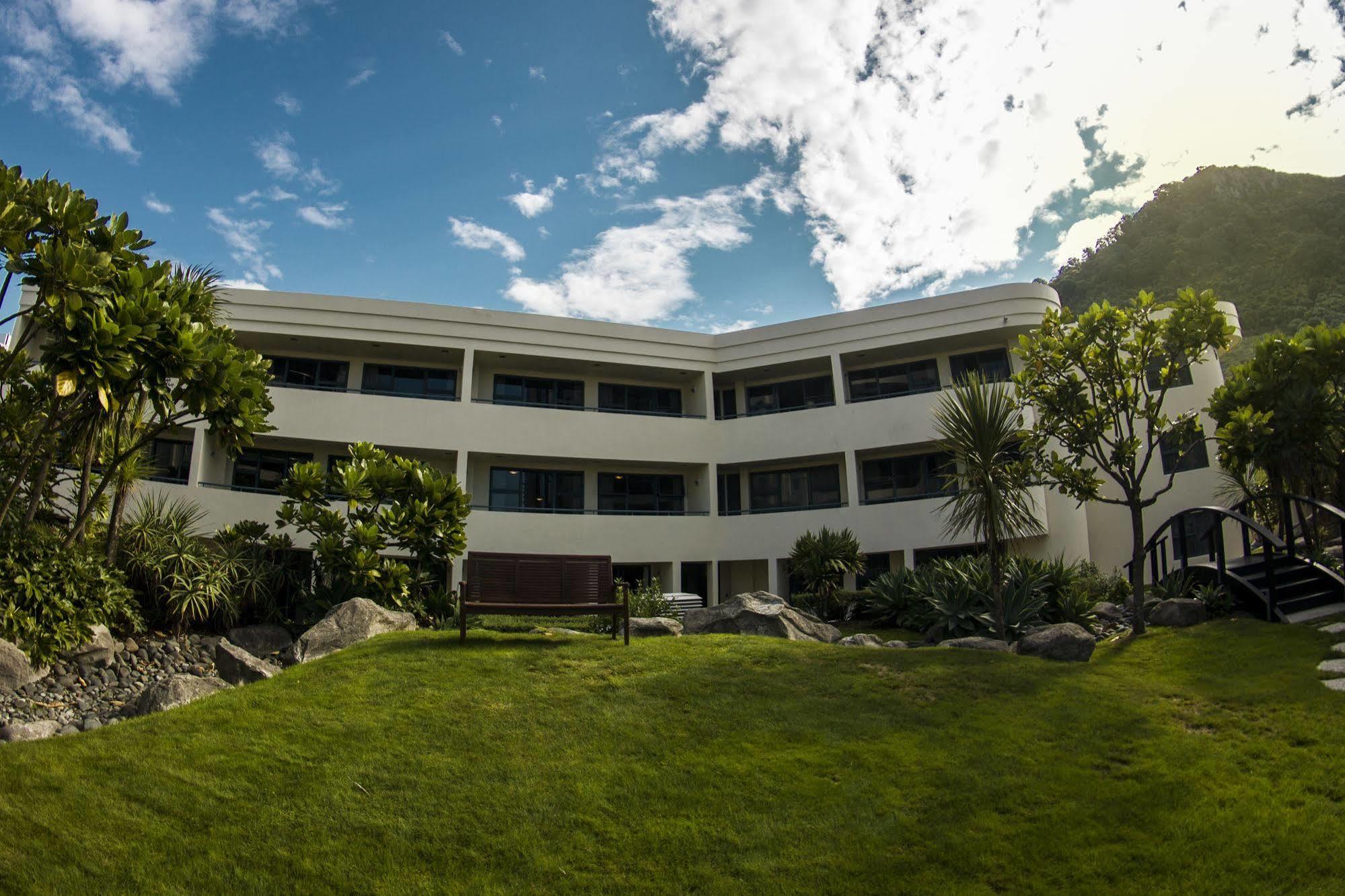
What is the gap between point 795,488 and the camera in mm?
26047

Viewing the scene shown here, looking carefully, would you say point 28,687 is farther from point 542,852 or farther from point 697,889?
point 697,889

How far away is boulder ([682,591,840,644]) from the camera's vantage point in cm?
1374

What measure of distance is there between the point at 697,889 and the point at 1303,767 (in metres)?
4.81

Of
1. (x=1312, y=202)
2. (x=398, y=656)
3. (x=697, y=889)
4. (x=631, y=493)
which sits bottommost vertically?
(x=697, y=889)

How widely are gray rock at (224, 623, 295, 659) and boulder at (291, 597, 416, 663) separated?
365 centimetres

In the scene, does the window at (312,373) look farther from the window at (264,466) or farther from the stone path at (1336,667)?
the stone path at (1336,667)

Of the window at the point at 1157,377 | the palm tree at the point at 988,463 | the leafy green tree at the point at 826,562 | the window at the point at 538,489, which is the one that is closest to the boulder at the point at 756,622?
the palm tree at the point at 988,463

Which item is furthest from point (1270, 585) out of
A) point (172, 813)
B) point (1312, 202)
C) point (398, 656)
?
point (1312, 202)

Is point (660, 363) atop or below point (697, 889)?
atop

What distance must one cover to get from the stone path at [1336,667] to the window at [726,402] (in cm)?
1827

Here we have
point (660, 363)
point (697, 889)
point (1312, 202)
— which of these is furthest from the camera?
point (1312, 202)

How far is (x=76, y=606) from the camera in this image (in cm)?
1267

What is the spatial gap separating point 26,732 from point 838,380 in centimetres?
2001

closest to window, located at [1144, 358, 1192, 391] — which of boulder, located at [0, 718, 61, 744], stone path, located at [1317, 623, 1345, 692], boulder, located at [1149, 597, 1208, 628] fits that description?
boulder, located at [1149, 597, 1208, 628]
